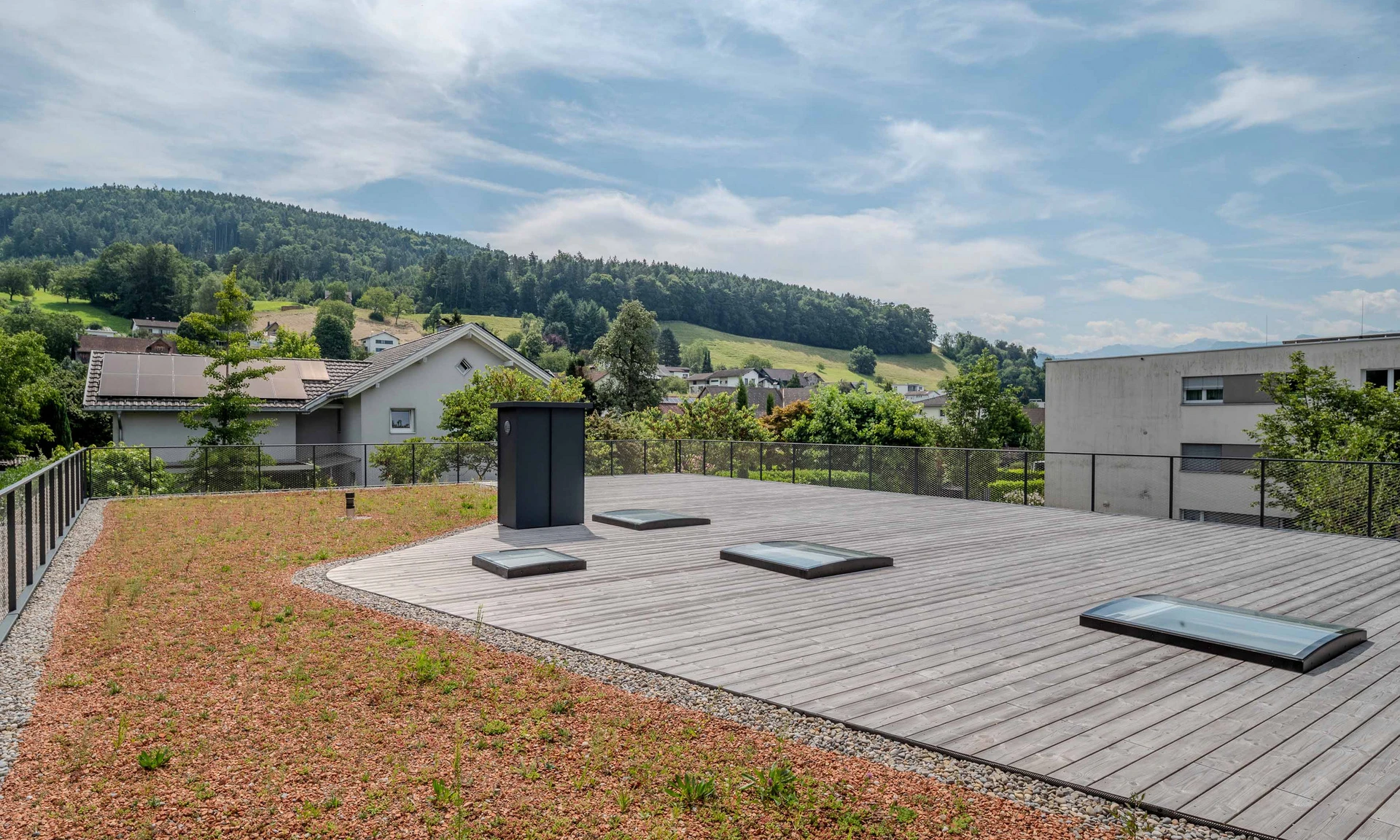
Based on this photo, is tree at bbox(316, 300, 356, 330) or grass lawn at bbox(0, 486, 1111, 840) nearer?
grass lawn at bbox(0, 486, 1111, 840)

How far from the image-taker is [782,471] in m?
18.8

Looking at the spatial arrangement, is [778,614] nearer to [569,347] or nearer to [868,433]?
[868,433]

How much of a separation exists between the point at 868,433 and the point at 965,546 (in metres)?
25.4

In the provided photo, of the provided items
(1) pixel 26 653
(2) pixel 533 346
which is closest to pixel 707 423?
(1) pixel 26 653

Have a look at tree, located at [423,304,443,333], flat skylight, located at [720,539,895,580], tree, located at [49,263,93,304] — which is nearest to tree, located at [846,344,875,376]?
tree, located at [423,304,443,333]

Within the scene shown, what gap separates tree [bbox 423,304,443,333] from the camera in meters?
106

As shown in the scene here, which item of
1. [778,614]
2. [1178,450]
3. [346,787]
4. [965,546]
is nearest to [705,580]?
[778,614]

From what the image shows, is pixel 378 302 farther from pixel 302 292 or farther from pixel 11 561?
pixel 11 561

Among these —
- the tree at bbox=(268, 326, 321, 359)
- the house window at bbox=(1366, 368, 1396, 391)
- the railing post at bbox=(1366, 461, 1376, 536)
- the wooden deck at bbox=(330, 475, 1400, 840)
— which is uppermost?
the tree at bbox=(268, 326, 321, 359)

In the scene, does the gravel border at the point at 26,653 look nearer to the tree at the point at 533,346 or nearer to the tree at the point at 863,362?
the tree at the point at 533,346

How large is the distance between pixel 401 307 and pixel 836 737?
394 feet

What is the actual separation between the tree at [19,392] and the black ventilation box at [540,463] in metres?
25.9

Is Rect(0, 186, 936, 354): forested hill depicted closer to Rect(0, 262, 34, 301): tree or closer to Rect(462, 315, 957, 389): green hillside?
Rect(462, 315, 957, 389): green hillside

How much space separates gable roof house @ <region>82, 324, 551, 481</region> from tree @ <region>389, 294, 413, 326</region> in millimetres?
88098
